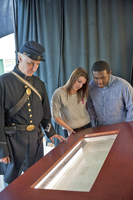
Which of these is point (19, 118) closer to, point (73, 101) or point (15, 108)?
point (15, 108)

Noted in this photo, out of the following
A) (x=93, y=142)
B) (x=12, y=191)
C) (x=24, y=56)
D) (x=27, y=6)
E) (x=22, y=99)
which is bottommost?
(x=93, y=142)

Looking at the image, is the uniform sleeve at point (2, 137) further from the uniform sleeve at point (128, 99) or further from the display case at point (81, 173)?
the uniform sleeve at point (128, 99)

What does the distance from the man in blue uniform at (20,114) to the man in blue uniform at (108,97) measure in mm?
801

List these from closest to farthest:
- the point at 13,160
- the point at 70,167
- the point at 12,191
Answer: the point at 12,191 → the point at 70,167 → the point at 13,160

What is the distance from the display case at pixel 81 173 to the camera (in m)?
0.89

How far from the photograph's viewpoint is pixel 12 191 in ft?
3.15

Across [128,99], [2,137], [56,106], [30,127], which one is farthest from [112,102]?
[2,137]

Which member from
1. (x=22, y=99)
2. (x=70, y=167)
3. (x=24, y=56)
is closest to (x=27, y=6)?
(x=24, y=56)

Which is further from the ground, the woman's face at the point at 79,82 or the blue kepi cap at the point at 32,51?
the blue kepi cap at the point at 32,51

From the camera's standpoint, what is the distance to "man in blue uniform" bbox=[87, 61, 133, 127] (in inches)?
91.7

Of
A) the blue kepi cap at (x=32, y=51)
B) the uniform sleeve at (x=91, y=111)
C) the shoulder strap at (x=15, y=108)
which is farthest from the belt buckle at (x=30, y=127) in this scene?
the uniform sleeve at (x=91, y=111)

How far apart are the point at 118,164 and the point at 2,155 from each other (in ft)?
3.14

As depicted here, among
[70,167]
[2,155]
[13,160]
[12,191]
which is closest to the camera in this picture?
[12,191]

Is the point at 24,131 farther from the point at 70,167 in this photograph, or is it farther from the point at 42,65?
the point at 42,65
